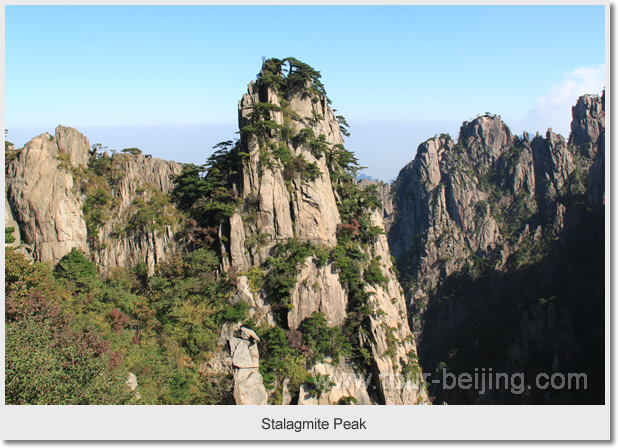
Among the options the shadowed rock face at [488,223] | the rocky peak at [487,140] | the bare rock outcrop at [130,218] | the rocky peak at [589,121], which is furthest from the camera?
the rocky peak at [487,140]

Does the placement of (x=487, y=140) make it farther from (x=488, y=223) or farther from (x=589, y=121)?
(x=488, y=223)

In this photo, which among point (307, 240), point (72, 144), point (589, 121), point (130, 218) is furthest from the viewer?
point (589, 121)

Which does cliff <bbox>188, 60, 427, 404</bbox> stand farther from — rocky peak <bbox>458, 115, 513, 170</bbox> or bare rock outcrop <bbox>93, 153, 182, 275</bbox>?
rocky peak <bbox>458, 115, 513, 170</bbox>

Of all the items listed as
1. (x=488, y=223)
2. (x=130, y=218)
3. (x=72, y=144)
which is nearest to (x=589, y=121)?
(x=488, y=223)

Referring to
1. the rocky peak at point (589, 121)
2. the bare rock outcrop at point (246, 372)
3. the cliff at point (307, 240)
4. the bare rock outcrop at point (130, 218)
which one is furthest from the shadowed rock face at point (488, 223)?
the bare rock outcrop at point (246, 372)

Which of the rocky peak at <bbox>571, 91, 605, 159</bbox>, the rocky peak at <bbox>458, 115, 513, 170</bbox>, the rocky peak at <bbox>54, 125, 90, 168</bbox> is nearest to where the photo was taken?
the rocky peak at <bbox>54, 125, 90, 168</bbox>

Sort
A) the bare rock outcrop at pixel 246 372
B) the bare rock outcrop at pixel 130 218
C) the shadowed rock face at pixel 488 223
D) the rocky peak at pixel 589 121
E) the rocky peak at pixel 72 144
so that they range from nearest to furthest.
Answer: the bare rock outcrop at pixel 246 372 < the bare rock outcrop at pixel 130 218 < the rocky peak at pixel 72 144 < the shadowed rock face at pixel 488 223 < the rocky peak at pixel 589 121

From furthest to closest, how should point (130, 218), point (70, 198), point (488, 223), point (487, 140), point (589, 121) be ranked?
point (487, 140), point (488, 223), point (589, 121), point (130, 218), point (70, 198)

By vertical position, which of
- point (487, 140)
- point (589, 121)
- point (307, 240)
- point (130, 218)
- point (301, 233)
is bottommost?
point (307, 240)

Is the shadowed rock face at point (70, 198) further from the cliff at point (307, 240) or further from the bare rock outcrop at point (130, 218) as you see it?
the cliff at point (307, 240)

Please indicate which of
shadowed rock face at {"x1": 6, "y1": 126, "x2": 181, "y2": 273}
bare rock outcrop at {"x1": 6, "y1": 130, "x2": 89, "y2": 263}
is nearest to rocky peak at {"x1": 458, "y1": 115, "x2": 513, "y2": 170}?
shadowed rock face at {"x1": 6, "y1": 126, "x2": 181, "y2": 273}
